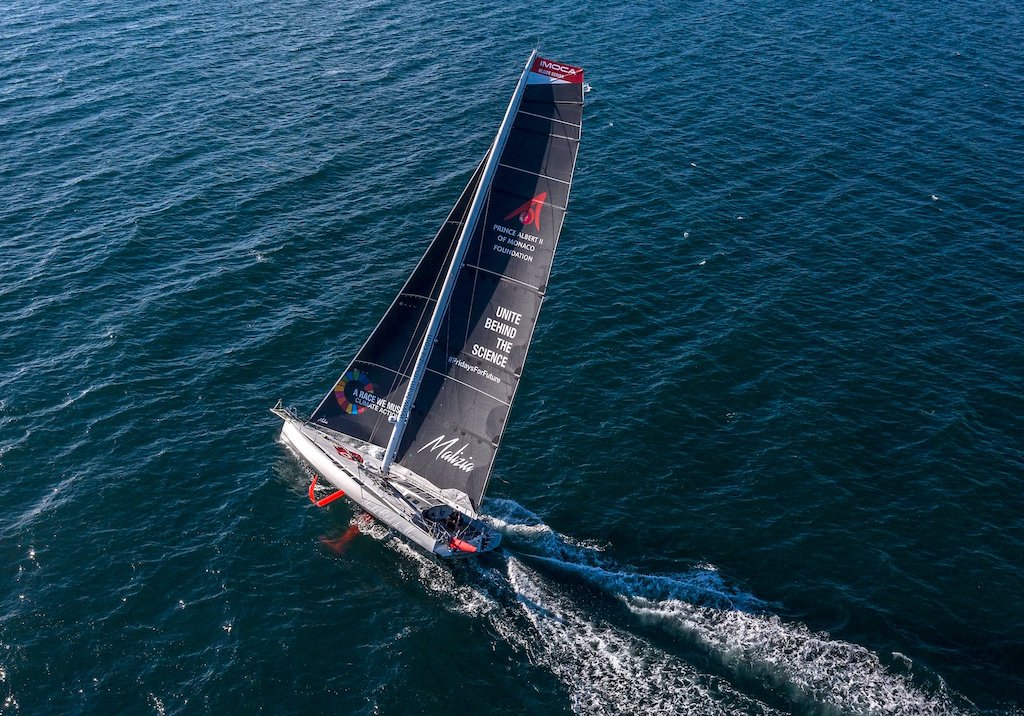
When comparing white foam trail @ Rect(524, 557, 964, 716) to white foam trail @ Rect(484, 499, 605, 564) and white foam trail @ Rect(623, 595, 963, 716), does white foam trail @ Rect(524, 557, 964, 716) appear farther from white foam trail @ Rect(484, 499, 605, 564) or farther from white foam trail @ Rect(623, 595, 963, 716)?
white foam trail @ Rect(484, 499, 605, 564)

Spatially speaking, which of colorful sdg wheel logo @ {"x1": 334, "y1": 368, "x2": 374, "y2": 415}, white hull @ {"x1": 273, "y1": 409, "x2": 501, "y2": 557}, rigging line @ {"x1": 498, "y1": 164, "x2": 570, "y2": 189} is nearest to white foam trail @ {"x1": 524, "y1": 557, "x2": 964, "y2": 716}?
white hull @ {"x1": 273, "y1": 409, "x2": 501, "y2": 557}

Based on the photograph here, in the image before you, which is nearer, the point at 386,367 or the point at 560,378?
the point at 386,367

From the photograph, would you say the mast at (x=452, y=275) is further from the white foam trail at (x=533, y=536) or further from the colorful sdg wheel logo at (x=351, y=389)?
the white foam trail at (x=533, y=536)

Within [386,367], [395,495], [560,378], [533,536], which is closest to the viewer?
[533,536]

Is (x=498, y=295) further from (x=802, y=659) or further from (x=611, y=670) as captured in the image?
(x=802, y=659)

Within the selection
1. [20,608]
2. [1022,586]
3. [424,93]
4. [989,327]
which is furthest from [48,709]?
[424,93]

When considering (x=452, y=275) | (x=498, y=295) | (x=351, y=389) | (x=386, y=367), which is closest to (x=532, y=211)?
(x=498, y=295)

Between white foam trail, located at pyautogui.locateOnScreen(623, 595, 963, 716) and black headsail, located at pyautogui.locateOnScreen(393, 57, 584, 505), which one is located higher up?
black headsail, located at pyautogui.locateOnScreen(393, 57, 584, 505)
